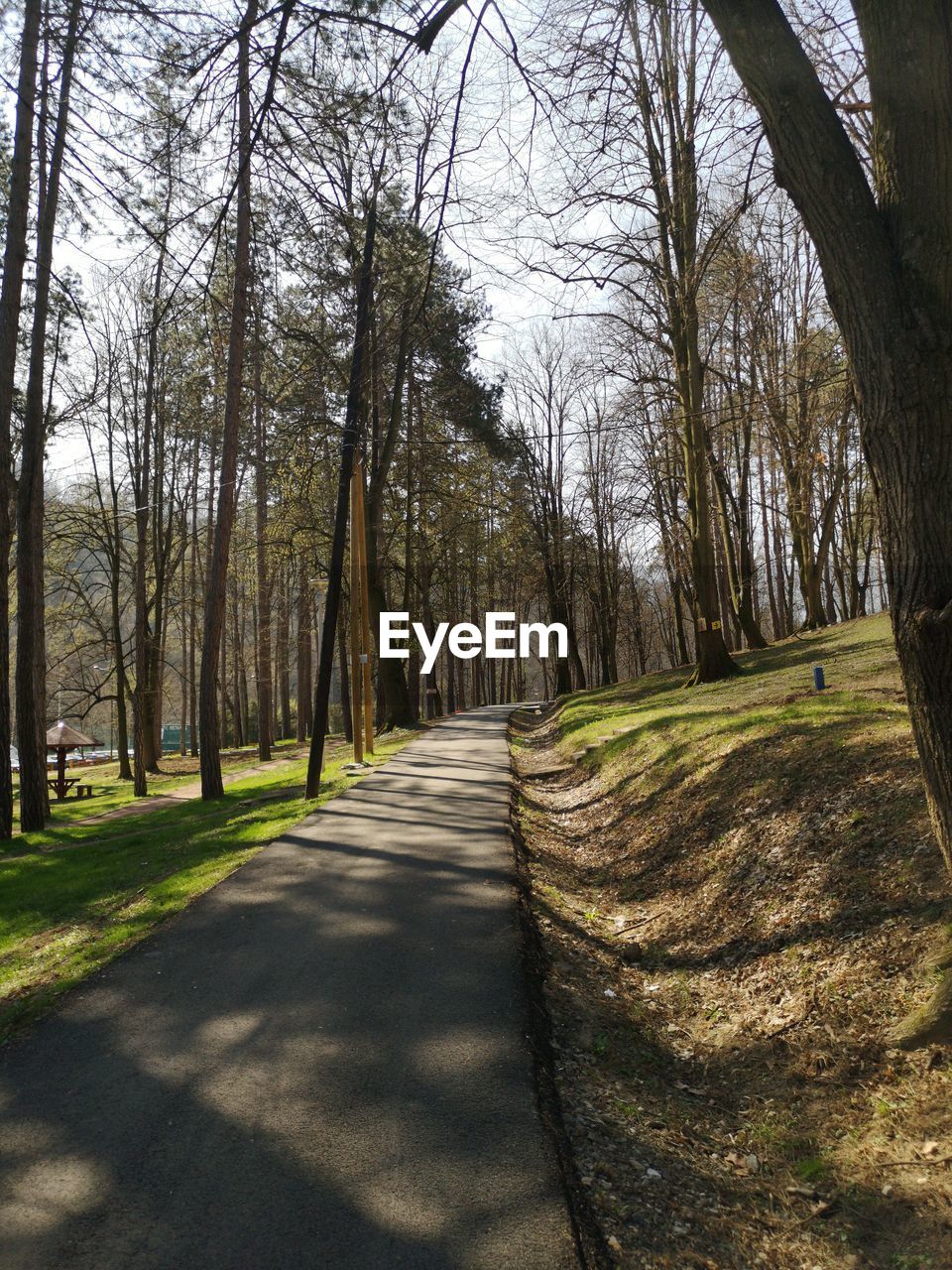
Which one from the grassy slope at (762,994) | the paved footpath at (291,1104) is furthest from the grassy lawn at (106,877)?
the grassy slope at (762,994)

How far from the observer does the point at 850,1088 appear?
3.86 m

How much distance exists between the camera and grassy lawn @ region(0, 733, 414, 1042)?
19.8 ft

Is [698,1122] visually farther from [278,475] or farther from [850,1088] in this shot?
[278,475]

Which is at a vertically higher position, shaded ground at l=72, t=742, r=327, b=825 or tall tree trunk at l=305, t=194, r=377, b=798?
tall tree trunk at l=305, t=194, r=377, b=798

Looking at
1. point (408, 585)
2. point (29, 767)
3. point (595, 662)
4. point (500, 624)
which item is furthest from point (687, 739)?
point (595, 662)

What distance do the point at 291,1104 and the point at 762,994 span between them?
2.75 m

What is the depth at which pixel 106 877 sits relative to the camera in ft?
31.5

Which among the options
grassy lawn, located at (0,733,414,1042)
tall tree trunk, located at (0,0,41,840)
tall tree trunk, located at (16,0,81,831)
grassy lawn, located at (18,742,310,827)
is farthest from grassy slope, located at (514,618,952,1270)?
grassy lawn, located at (18,742,310,827)

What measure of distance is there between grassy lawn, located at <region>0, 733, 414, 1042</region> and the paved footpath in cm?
48

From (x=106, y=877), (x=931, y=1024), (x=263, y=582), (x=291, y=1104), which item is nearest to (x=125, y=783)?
(x=263, y=582)

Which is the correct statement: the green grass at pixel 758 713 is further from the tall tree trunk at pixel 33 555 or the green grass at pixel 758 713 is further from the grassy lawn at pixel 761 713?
the tall tree trunk at pixel 33 555

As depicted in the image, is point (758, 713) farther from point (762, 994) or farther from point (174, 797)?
point (174, 797)

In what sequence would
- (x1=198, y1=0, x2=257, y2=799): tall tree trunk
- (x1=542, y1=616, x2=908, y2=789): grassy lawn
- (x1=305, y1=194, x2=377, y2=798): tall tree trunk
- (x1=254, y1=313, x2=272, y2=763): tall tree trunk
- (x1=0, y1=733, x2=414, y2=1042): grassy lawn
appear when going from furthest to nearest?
(x1=254, y1=313, x2=272, y2=763): tall tree trunk
(x1=198, y1=0, x2=257, y2=799): tall tree trunk
(x1=305, y1=194, x2=377, y2=798): tall tree trunk
(x1=542, y1=616, x2=908, y2=789): grassy lawn
(x1=0, y1=733, x2=414, y2=1042): grassy lawn

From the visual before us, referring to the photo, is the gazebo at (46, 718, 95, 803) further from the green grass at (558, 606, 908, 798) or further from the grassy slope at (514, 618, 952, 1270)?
the grassy slope at (514, 618, 952, 1270)
